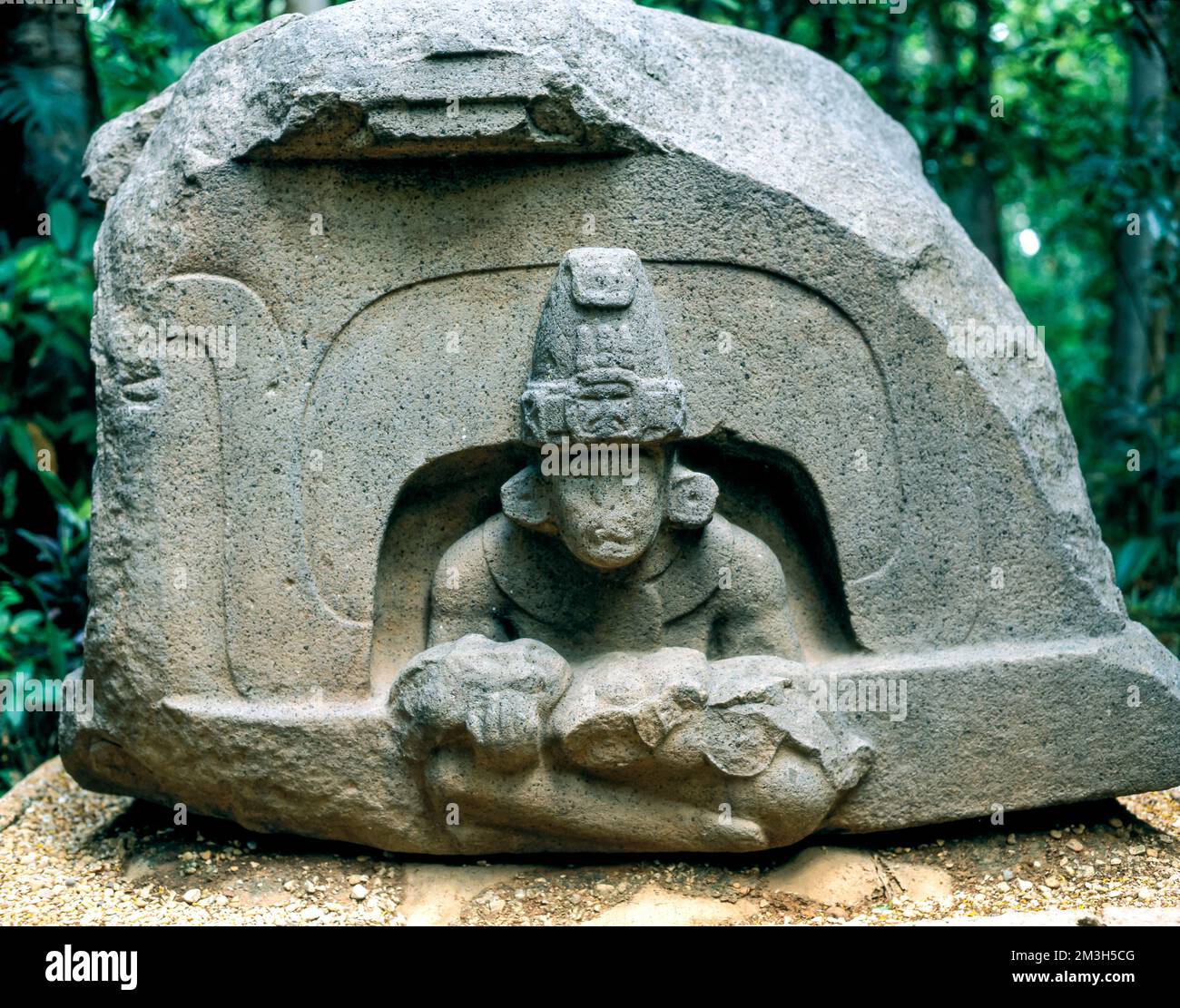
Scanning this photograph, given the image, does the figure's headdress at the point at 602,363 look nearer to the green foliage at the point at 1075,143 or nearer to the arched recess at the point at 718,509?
the arched recess at the point at 718,509

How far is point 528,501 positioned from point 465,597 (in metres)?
0.27

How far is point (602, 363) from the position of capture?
297 centimetres

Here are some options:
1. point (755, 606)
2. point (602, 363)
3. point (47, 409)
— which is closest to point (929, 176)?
point (755, 606)

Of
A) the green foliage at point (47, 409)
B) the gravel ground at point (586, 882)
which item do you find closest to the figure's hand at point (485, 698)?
the gravel ground at point (586, 882)

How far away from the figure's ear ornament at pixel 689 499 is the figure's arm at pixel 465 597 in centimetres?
45

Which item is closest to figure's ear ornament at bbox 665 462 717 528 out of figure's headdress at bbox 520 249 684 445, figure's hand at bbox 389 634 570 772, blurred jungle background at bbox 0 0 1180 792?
figure's headdress at bbox 520 249 684 445

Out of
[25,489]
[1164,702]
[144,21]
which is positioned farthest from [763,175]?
[144,21]

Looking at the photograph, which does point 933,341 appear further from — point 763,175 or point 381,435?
point 381,435

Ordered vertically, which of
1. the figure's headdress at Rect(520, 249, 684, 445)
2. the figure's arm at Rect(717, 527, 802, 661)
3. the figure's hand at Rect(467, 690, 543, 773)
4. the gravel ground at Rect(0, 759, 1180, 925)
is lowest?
the gravel ground at Rect(0, 759, 1180, 925)

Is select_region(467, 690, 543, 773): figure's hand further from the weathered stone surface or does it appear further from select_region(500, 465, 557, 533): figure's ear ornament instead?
select_region(500, 465, 557, 533): figure's ear ornament

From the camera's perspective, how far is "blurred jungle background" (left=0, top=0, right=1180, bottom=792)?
458cm

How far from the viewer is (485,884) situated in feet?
10.7

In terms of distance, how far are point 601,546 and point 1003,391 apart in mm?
1028

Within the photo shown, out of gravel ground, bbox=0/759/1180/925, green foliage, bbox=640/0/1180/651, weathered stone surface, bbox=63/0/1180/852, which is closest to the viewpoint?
weathered stone surface, bbox=63/0/1180/852
